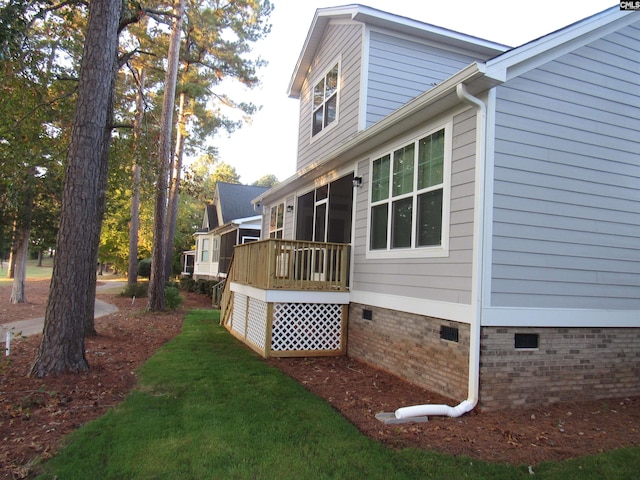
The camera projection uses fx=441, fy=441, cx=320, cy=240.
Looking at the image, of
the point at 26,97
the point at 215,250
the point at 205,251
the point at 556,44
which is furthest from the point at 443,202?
the point at 205,251

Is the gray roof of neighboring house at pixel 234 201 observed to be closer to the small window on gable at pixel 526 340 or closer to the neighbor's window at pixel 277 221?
the neighbor's window at pixel 277 221

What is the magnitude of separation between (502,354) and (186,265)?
3178cm

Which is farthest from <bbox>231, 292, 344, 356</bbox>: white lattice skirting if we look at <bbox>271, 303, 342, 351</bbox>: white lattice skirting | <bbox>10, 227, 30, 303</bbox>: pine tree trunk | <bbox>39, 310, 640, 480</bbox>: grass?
<bbox>10, 227, 30, 303</bbox>: pine tree trunk

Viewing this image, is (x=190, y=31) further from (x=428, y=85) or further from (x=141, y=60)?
(x=428, y=85)

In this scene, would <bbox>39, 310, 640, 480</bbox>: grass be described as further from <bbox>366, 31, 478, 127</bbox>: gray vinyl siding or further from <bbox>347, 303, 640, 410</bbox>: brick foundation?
<bbox>366, 31, 478, 127</bbox>: gray vinyl siding

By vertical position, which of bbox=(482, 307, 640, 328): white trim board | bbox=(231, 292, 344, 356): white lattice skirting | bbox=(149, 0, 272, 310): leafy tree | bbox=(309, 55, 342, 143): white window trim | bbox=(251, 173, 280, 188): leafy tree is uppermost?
bbox=(251, 173, 280, 188): leafy tree

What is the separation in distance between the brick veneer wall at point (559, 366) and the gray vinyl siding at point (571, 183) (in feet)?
1.21

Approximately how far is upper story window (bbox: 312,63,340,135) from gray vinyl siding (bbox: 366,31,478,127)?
130 centimetres

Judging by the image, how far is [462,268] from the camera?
5.09m

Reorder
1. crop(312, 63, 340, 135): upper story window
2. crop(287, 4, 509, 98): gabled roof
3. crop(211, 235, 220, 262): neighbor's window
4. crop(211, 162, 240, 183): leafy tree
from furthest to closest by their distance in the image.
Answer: crop(211, 162, 240, 183): leafy tree, crop(211, 235, 220, 262): neighbor's window, crop(312, 63, 340, 135): upper story window, crop(287, 4, 509, 98): gabled roof

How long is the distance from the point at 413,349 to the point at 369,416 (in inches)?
59.2

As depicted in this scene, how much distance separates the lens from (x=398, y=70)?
8.90 meters

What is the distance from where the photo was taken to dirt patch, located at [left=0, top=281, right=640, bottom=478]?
3.87m

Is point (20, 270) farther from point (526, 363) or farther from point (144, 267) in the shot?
point (526, 363)
